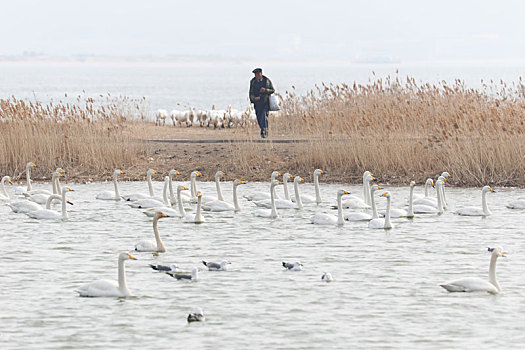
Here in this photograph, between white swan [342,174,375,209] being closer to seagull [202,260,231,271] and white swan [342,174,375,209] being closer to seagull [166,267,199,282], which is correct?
seagull [202,260,231,271]

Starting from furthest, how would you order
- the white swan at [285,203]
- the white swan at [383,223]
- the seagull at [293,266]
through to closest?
the white swan at [285,203]
the white swan at [383,223]
the seagull at [293,266]

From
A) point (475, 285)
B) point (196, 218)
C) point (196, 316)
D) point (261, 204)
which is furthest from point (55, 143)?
point (475, 285)

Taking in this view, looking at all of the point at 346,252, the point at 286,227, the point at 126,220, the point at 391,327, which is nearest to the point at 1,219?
the point at 126,220

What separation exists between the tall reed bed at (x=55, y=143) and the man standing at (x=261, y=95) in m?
3.87

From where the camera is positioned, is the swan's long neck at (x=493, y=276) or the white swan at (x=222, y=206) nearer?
the swan's long neck at (x=493, y=276)

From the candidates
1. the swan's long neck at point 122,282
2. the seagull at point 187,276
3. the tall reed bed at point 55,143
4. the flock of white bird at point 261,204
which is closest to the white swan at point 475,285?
the seagull at point 187,276

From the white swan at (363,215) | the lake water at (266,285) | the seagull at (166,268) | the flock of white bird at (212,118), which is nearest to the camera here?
the lake water at (266,285)

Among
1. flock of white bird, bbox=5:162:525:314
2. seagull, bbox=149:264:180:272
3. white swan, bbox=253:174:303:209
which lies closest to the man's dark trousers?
flock of white bird, bbox=5:162:525:314

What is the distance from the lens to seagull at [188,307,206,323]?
33.1ft

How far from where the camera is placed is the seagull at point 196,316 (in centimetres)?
1008

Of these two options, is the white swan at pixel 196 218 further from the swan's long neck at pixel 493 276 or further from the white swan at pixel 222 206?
the swan's long neck at pixel 493 276

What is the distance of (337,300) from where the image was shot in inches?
432

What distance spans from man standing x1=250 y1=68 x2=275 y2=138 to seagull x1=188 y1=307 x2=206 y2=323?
1515 centimetres

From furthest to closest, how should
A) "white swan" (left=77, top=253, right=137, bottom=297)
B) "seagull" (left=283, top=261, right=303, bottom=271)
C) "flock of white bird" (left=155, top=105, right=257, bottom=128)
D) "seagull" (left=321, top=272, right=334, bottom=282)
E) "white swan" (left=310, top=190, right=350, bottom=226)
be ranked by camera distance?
"flock of white bird" (left=155, top=105, right=257, bottom=128)
"white swan" (left=310, top=190, right=350, bottom=226)
"seagull" (left=283, top=261, right=303, bottom=271)
"seagull" (left=321, top=272, right=334, bottom=282)
"white swan" (left=77, top=253, right=137, bottom=297)
